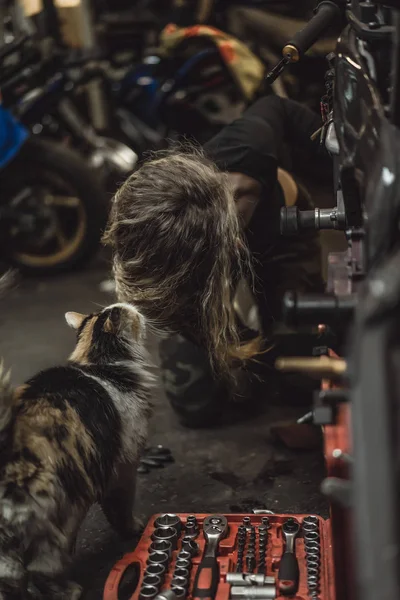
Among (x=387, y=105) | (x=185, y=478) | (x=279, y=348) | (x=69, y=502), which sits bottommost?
(x=185, y=478)

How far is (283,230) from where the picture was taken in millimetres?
1229

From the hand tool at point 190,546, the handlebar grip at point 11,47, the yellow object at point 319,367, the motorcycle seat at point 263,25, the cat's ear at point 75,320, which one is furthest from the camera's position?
the motorcycle seat at point 263,25

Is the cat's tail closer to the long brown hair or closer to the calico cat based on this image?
the calico cat

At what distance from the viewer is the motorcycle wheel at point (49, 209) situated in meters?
3.29

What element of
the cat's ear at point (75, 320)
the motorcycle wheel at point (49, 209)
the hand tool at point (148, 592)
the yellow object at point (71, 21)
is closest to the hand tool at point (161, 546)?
the hand tool at point (148, 592)

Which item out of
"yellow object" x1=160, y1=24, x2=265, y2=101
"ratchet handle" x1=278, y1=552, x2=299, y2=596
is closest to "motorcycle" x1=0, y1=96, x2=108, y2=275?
"yellow object" x1=160, y1=24, x2=265, y2=101

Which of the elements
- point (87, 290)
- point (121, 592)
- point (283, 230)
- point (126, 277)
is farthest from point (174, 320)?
point (87, 290)

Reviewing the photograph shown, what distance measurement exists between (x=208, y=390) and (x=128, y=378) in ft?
2.52

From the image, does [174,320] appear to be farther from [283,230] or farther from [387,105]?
[387,105]

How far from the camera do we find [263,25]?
4180 millimetres

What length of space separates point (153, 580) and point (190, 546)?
0.13 metres

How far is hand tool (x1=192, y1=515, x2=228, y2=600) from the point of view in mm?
1239

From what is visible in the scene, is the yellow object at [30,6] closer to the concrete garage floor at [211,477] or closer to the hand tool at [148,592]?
the concrete garage floor at [211,477]

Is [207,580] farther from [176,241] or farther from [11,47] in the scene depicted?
[11,47]
